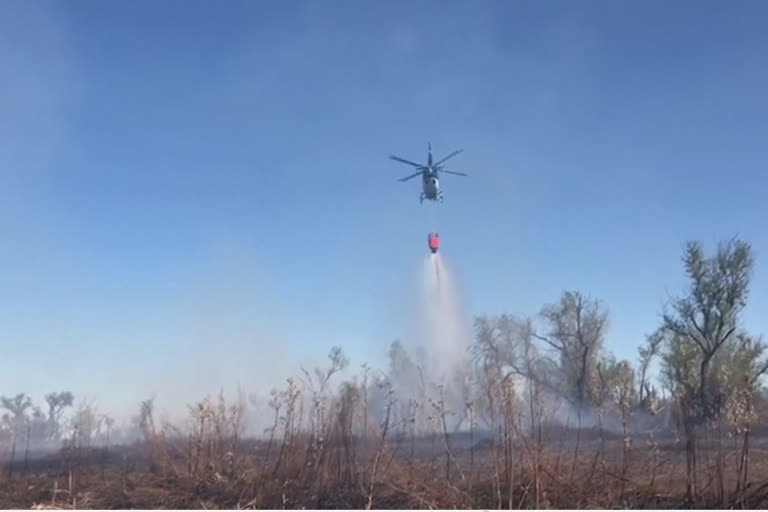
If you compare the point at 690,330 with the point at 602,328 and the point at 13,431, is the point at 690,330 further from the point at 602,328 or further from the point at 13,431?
the point at 13,431

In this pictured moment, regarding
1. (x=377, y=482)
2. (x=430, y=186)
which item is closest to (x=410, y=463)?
(x=377, y=482)

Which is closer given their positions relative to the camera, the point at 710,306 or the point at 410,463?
the point at 410,463

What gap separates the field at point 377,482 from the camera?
33.8 feet

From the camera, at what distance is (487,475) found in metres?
12.9

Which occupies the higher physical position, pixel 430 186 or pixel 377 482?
pixel 430 186

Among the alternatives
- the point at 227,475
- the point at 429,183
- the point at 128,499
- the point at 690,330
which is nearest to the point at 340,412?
the point at 227,475

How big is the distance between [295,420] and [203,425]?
219 cm

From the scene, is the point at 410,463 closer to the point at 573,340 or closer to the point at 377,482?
the point at 377,482

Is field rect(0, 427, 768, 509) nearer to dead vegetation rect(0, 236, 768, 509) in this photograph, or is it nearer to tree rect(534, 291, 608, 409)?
dead vegetation rect(0, 236, 768, 509)

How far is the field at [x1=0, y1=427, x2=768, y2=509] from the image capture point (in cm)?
1030

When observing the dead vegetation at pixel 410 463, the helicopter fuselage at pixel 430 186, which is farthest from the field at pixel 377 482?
the helicopter fuselage at pixel 430 186

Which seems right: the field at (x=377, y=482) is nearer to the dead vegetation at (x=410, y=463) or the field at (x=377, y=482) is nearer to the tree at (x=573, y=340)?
the dead vegetation at (x=410, y=463)

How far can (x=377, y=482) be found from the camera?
11602 mm

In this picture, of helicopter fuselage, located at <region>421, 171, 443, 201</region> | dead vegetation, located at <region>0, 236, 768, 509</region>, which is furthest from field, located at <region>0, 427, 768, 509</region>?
helicopter fuselage, located at <region>421, 171, 443, 201</region>
